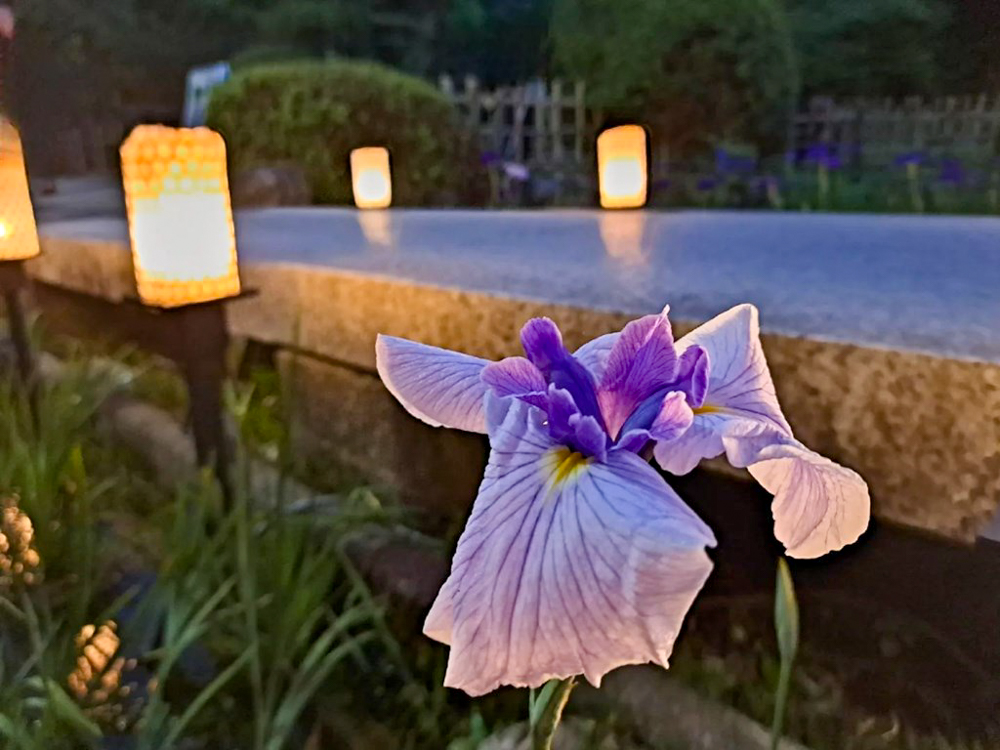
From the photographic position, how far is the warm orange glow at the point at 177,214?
2.42 feet

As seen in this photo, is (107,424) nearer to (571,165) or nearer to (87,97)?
(87,97)

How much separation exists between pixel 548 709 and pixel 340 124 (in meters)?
2.80

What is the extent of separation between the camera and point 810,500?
23cm

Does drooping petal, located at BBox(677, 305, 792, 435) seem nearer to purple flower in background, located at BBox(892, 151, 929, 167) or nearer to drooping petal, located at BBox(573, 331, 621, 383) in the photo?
drooping petal, located at BBox(573, 331, 621, 383)

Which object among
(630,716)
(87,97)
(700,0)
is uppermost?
(700,0)

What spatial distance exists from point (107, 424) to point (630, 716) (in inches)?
34.3

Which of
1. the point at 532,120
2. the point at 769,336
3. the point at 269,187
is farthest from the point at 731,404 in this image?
the point at 269,187

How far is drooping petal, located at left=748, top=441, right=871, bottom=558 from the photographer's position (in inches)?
9.0

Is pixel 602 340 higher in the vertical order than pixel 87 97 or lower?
lower

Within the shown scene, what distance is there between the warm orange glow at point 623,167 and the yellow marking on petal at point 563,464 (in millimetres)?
1566

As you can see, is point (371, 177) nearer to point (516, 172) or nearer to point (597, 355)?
point (516, 172)

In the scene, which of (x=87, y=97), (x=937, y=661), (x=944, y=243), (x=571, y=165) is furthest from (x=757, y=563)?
(x=571, y=165)

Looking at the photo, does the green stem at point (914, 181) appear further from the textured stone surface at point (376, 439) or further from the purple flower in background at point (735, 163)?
the textured stone surface at point (376, 439)

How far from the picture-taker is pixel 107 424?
1112 millimetres
